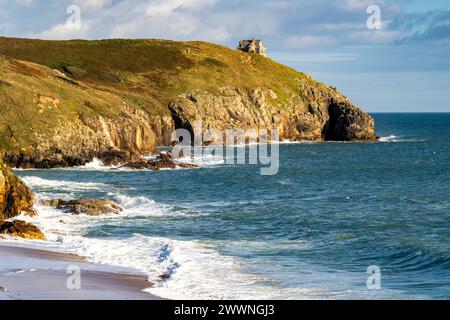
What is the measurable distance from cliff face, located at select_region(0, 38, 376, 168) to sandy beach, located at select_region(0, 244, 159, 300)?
47.4m

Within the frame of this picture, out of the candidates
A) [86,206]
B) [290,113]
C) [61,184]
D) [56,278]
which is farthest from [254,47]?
[56,278]

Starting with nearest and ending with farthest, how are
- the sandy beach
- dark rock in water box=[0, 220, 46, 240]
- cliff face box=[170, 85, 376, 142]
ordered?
the sandy beach → dark rock in water box=[0, 220, 46, 240] → cliff face box=[170, 85, 376, 142]

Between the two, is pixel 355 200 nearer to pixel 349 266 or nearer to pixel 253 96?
pixel 349 266

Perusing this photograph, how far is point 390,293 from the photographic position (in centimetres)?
2423

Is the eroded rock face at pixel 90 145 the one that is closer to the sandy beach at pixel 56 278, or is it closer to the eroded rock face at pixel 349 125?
the sandy beach at pixel 56 278

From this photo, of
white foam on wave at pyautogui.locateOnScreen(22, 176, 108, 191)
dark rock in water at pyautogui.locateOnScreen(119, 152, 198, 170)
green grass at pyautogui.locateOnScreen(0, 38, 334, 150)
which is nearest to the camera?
white foam on wave at pyautogui.locateOnScreen(22, 176, 108, 191)

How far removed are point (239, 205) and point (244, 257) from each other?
18.9m

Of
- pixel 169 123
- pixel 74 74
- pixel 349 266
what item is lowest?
pixel 349 266

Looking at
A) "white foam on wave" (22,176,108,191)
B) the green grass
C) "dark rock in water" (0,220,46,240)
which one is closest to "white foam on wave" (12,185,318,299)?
"dark rock in water" (0,220,46,240)

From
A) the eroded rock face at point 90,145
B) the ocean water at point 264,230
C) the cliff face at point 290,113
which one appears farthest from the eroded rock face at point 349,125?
the ocean water at point 264,230

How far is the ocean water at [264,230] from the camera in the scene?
26078mm

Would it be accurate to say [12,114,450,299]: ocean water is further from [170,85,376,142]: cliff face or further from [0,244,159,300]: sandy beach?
[170,85,376,142]: cliff face

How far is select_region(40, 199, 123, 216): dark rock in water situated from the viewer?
1705 inches

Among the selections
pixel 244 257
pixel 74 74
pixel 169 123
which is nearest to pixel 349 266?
pixel 244 257
